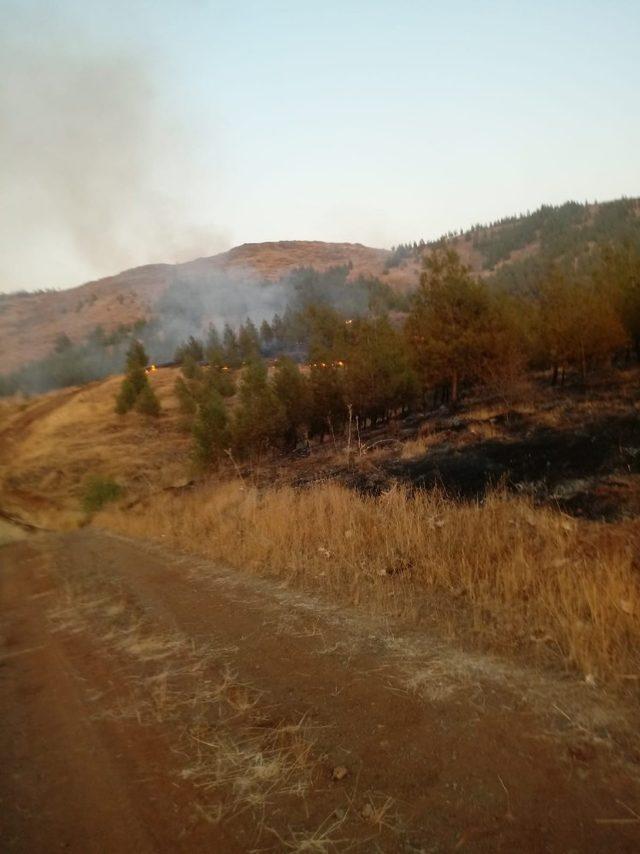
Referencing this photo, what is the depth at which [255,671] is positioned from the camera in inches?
151

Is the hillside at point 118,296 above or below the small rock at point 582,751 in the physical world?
above

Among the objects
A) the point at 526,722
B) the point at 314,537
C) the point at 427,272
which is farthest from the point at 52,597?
the point at 427,272

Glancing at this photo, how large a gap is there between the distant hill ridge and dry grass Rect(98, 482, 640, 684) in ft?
253

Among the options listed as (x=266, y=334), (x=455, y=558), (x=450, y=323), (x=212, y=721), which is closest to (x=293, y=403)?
(x=450, y=323)

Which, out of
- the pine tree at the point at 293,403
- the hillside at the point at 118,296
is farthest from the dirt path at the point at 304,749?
the hillside at the point at 118,296

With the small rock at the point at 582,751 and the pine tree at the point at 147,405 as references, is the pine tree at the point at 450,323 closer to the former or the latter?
the small rock at the point at 582,751

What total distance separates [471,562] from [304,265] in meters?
178

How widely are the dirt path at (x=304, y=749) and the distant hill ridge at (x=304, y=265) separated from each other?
80.5m

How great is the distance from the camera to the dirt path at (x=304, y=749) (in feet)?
7.45

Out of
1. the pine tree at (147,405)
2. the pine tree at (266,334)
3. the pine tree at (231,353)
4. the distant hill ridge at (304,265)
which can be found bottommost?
the pine tree at (147,405)

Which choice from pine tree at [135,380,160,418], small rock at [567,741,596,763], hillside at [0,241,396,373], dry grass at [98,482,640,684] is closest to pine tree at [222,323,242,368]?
pine tree at [135,380,160,418]

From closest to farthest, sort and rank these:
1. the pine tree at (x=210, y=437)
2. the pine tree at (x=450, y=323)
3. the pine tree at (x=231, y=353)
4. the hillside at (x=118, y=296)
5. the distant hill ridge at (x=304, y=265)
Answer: the pine tree at (x=450, y=323) → the pine tree at (x=210, y=437) → the pine tree at (x=231, y=353) → the distant hill ridge at (x=304, y=265) → the hillside at (x=118, y=296)

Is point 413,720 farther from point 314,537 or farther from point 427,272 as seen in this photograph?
point 427,272

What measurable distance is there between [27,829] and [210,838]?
3.18 feet
